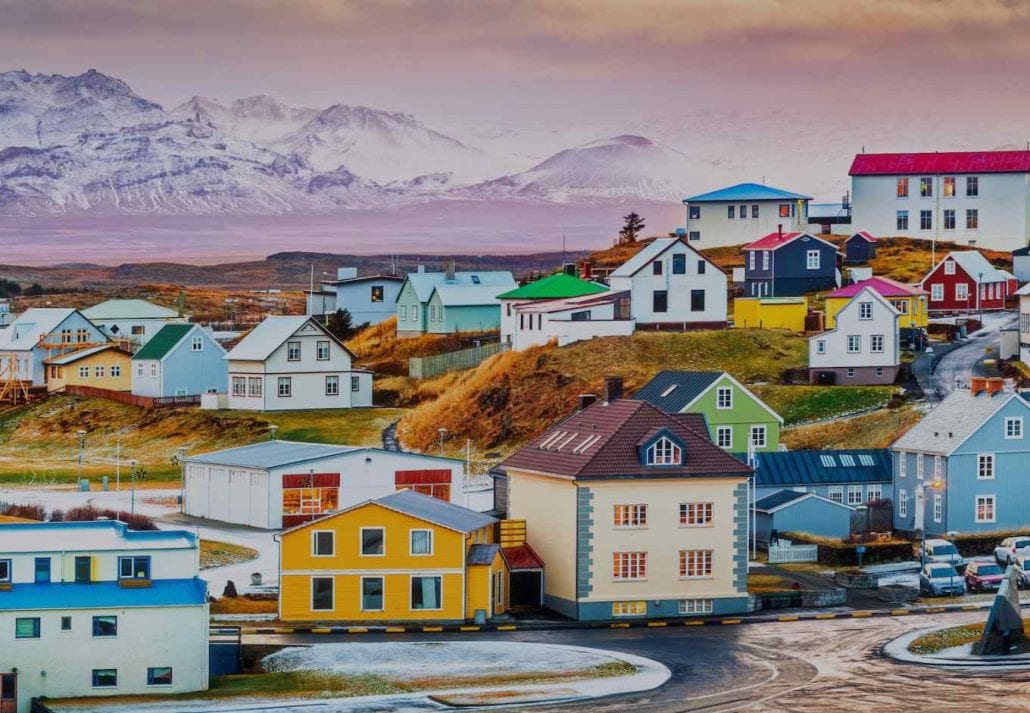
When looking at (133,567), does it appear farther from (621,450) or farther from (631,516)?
(621,450)

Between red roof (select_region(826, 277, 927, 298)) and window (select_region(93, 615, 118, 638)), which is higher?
red roof (select_region(826, 277, 927, 298))

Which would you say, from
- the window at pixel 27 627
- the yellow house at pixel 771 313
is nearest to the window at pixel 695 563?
the window at pixel 27 627

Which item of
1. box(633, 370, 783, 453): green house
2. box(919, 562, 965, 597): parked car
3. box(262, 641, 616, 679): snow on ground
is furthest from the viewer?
box(633, 370, 783, 453): green house

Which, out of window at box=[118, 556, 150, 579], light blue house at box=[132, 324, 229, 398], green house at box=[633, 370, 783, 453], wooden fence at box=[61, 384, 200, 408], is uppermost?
light blue house at box=[132, 324, 229, 398]

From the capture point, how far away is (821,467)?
87.6 metres

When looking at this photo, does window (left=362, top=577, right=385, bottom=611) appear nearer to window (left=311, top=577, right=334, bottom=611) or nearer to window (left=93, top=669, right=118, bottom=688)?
window (left=311, top=577, right=334, bottom=611)

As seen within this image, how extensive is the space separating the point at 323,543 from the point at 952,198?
94.7 meters

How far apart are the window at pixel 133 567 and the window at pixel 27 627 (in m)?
3.18

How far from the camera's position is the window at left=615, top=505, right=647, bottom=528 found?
2825 inches

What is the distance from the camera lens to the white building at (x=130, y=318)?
540 feet

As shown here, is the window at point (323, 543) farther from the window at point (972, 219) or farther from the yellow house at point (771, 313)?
the window at point (972, 219)

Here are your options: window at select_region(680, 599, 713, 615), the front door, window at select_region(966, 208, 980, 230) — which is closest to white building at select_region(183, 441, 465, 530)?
window at select_region(680, 599, 713, 615)

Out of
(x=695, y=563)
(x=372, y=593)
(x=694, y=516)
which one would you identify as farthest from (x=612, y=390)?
(x=372, y=593)

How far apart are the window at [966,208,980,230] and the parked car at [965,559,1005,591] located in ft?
270
